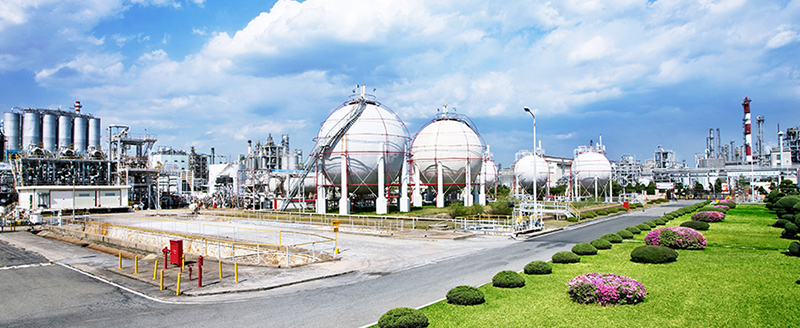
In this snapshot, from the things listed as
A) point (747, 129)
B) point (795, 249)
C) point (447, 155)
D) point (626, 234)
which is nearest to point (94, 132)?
point (447, 155)

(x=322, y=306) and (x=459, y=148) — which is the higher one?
(x=459, y=148)

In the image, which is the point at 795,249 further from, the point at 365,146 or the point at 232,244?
the point at 365,146

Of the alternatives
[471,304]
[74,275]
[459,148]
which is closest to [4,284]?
[74,275]

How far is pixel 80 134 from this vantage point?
82875 mm

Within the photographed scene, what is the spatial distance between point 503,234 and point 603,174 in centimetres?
5607

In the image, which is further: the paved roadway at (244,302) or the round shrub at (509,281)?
the round shrub at (509,281)

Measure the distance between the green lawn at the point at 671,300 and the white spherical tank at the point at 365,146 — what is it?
1314 inches

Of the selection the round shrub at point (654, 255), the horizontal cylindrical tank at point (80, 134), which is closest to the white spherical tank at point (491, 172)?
the round shrub at point (654, 255)

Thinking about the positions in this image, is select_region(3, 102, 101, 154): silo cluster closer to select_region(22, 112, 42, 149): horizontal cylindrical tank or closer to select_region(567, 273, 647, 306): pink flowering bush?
select_region(22, 112, 42, 149): horizontal cylindrical tank

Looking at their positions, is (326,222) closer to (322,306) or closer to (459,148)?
(459,148)

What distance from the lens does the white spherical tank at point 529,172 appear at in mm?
83062

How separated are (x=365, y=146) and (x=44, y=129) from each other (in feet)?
217

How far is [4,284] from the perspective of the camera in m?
18.0

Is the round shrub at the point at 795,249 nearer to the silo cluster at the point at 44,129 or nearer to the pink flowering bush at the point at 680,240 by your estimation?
the pink flowering bush at the point at 680,240
